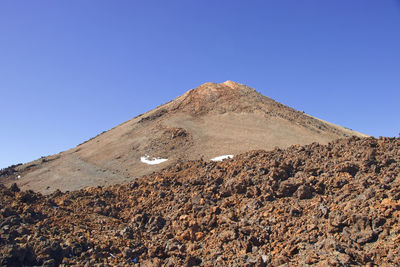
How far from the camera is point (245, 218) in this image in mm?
11266

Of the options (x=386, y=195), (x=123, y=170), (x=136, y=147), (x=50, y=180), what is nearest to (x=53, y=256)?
(x=386, y=195)

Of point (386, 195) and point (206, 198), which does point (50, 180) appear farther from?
point (386, 195)

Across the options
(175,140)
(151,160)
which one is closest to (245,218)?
(151,160)

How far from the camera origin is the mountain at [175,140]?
27.7 metres

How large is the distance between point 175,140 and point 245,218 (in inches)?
852

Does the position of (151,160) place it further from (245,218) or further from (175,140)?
(245,218)

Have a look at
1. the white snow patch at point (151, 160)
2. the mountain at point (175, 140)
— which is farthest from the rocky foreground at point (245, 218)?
the white snow patch at point (151, 160)

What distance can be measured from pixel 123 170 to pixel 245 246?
65.4 feet

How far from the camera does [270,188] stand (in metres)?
12.2

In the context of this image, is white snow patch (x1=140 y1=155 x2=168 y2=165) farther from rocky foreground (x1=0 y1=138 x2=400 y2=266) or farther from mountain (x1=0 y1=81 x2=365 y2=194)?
rocky foreground (x1=0 y1=138 x2=400 y2=266)

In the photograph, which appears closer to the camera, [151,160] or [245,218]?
[245,218]

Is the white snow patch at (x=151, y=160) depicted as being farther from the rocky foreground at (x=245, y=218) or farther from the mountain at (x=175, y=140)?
the rocky foreground at (x=245, y=218)

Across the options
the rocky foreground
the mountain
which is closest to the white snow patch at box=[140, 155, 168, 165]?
the mountain

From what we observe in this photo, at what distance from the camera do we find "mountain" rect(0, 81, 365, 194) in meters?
27.7
